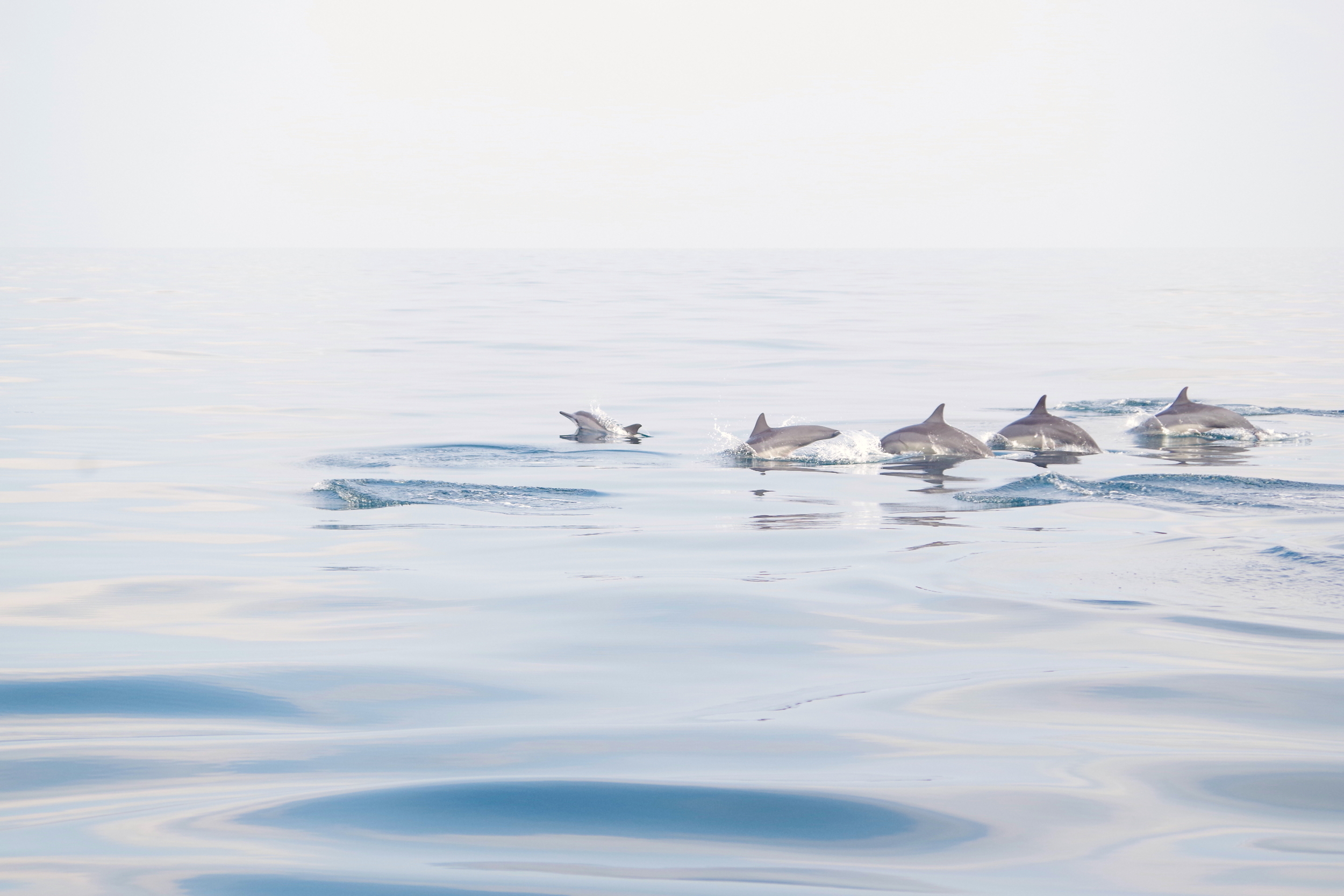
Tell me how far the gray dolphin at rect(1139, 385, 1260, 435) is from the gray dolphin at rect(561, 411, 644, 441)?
24.6 ft

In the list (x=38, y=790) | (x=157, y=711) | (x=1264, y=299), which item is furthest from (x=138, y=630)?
(x=1264, y=299)

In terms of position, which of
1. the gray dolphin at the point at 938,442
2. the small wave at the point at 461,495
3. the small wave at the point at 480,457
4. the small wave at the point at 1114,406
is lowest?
the small wave at the point at 461,495

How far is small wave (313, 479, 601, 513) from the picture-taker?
1359 cm

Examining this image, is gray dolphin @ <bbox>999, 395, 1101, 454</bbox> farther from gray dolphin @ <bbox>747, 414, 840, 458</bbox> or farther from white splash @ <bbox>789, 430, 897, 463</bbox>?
gray dolphin @ <bbox>747, 414, 840, 458</bbox>

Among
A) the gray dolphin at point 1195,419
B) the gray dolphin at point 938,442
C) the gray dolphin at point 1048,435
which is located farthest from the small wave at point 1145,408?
the gray dolphin at point 938,442

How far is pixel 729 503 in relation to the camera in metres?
14.1

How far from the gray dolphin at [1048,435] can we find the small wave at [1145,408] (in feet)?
14.3

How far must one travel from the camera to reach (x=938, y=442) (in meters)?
17.7

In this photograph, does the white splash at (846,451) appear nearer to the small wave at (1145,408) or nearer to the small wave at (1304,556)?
the small wave at (1145,408)

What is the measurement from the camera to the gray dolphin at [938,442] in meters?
17.6

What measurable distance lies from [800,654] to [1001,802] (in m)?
2.66

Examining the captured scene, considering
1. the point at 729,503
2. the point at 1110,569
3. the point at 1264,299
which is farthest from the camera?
the point at 1264,299

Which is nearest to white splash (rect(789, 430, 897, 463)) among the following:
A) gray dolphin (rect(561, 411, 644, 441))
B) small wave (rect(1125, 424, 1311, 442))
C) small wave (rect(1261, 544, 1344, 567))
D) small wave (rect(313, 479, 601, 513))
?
gray dolphin (rect(561, 411, 644, 441))

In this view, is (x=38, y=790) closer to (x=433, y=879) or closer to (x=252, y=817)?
(x=252, y=817)
